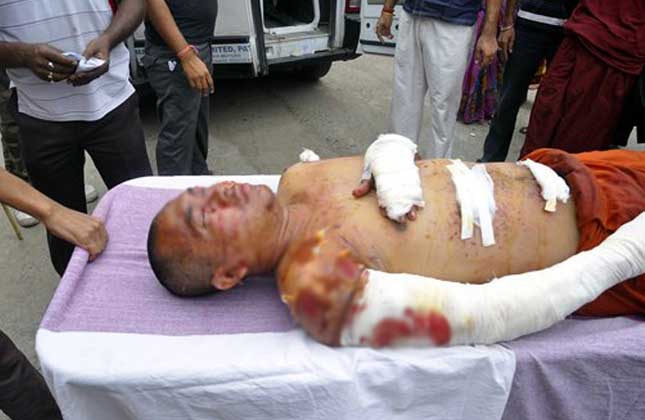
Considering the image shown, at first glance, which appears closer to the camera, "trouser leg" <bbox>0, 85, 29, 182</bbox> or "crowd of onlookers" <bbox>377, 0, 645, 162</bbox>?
"crowd of onlookers" <bbox>377, 0, 645, 162</bbox>

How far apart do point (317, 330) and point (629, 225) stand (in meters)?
1.03

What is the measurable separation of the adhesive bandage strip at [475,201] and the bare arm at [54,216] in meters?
1.25

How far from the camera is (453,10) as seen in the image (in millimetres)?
2959

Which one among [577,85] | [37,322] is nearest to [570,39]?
[577,85]

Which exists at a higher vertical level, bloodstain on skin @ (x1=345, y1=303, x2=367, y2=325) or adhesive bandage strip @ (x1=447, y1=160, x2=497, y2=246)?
adhesive bandage strip @ (x1=447, y1=160, x2=497, y2=246)

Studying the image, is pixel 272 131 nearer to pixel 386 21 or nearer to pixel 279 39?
pixel 279 39

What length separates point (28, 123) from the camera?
79.3 inches

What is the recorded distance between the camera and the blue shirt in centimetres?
295

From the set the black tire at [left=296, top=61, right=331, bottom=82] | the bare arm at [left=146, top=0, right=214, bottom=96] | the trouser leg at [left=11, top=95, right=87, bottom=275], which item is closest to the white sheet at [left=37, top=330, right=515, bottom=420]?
the trouser leg at [left=11, top=95, right=87, bottom=275]

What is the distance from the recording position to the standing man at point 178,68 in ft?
8.45

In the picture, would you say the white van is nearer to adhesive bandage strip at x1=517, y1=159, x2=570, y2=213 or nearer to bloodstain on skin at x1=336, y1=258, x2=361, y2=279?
adhesive bandage strip at x1=517, y1=159, x2=570, y2=213

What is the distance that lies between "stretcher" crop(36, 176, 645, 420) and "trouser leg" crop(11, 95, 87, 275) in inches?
26.3

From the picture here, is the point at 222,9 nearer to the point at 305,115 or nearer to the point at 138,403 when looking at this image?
the point at 305,115

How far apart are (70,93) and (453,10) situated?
2127 millimetres
